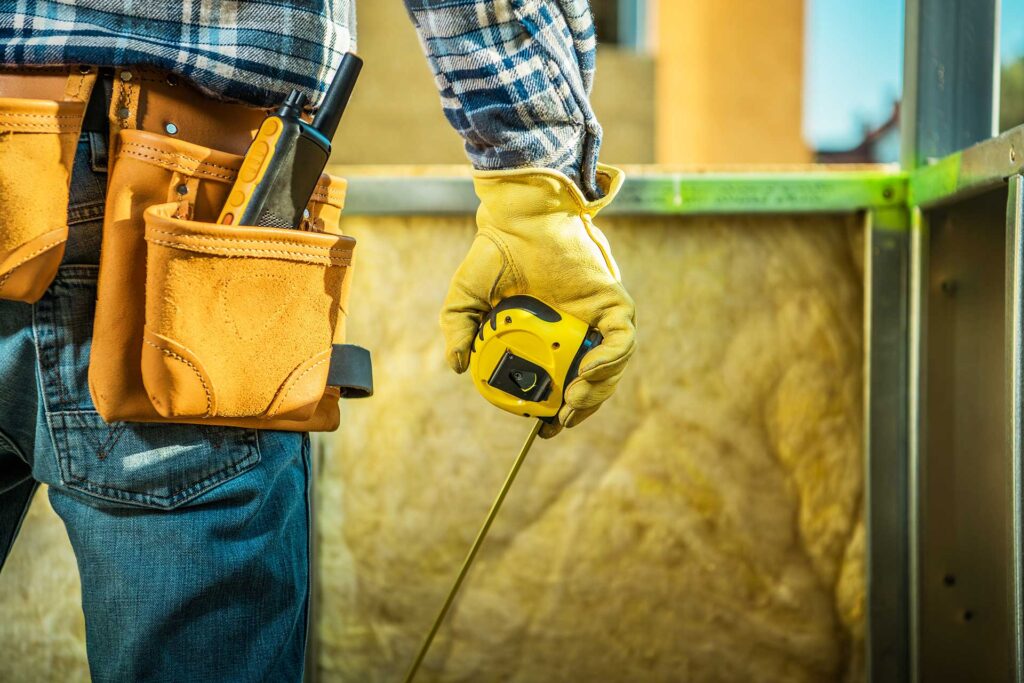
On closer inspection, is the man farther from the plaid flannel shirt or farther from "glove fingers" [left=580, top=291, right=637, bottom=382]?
"glove fingers" [left=580, top=291, right=637, bottom=382]

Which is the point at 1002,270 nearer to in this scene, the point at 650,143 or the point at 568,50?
the point at 568,50

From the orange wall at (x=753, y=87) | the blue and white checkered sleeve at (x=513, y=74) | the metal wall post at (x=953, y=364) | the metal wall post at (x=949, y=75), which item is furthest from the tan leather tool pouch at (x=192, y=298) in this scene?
the orange wall at (x=753, y=87)

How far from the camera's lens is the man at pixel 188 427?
2.01ft

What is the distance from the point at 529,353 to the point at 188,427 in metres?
0.31

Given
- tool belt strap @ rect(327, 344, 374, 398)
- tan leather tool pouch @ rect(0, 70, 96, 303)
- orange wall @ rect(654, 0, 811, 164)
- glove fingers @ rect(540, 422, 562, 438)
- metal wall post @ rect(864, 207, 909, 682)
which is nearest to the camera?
tan leather tool pouch @ rect(0, 70, 96, 303)

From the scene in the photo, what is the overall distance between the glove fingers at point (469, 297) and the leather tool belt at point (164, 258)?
196 millimetres

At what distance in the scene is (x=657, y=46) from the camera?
3.74m

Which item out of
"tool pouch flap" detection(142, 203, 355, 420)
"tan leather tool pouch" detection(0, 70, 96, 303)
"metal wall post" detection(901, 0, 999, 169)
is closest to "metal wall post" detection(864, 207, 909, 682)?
"metal wall post" detection(901, 0, 999, 169)

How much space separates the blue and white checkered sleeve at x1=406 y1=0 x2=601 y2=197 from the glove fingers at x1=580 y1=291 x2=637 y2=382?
0.46ft

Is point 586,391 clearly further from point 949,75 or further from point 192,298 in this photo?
point 949,75

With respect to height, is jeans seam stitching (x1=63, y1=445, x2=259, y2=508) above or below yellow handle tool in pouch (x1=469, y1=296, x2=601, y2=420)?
below

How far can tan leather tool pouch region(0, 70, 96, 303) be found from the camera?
59 centimetres

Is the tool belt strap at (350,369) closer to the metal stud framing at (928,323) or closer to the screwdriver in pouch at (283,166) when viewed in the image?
the screwdriver in pouch at (283,166)

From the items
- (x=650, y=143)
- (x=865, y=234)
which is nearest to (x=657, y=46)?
(x=650, y=143)
